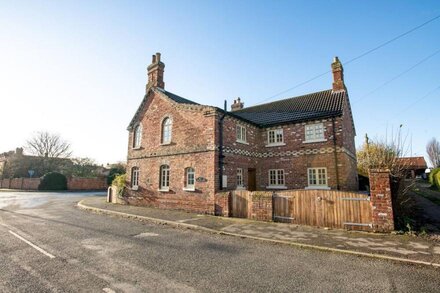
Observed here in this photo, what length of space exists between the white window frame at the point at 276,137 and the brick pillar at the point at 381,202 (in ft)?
30.0

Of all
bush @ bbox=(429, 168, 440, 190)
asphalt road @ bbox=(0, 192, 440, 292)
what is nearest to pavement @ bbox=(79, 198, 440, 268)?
asphalt road @ bbox=(0, 192, 440, 292)

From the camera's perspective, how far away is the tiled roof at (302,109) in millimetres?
16766

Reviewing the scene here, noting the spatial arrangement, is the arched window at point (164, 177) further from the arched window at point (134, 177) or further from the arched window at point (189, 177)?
the arched window at point (134, 177)

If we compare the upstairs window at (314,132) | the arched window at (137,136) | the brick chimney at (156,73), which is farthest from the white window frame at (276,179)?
the brick chimney at (156,73)

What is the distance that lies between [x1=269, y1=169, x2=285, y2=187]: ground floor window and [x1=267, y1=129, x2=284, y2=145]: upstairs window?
2.23 meters

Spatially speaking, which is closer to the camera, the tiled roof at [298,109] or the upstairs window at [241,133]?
the upstairs window at [241,133]

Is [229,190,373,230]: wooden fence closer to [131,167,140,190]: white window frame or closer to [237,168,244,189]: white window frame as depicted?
[237,168,244,189]: white window frame

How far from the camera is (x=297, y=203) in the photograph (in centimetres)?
1059

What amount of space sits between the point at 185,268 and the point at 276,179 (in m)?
13.4

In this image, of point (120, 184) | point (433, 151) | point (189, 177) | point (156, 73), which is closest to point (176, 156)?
point (189, 177)

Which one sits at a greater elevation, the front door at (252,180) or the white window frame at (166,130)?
the white window frame at (166,130)

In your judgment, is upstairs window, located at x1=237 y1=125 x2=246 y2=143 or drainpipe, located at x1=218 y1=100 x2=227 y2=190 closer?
drainpipe, located at x1=218 y1=100 x2=227 y2=190

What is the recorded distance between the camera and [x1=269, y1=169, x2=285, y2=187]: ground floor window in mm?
17638

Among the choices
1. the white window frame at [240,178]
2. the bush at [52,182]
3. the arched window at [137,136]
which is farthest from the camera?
the bush at [52,182]
